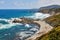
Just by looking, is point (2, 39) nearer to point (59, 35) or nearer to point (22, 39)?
point (22, 39)

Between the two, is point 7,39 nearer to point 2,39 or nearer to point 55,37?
point 2,39

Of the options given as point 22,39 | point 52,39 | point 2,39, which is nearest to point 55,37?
point 52,39

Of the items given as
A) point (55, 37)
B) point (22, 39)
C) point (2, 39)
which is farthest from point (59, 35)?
point (2, 39)

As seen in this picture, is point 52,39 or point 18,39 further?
point 18,39

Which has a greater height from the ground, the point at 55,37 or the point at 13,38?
the point at 55,37

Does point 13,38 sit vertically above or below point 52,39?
below

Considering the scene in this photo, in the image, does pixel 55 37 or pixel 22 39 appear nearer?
pixel 55 37

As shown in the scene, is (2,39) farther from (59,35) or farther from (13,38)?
(59,35)
